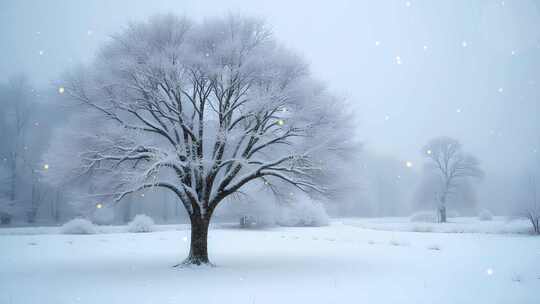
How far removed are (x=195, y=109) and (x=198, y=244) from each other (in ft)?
18.7

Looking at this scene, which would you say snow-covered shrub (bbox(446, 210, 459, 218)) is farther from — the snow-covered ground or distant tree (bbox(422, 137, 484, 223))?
the snow-covered ground

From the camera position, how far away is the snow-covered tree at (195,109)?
14.1m

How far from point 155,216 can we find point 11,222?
24.6 meters

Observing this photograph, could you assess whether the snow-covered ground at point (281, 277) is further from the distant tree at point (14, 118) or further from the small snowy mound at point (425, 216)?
the small snowy mound at point (425, 216)

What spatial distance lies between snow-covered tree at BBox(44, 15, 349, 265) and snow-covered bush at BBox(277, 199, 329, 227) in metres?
36.2

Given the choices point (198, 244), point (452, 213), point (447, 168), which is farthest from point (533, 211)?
point (452, 213)

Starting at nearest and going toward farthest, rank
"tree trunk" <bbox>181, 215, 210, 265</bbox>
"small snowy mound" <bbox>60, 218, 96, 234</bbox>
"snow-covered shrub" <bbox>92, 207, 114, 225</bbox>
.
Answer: "tree trunk" <bbox>181, 215, 210, 265</bbox> < "small snowy mound" <bbox>60, 218, 96, 234</bbox> < "snow-covered shrub" <bbox>92, 207, 114, 225</bbox>

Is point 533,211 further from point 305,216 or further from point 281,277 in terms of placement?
point 305,216

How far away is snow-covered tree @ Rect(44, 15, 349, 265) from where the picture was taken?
1409 centimetres

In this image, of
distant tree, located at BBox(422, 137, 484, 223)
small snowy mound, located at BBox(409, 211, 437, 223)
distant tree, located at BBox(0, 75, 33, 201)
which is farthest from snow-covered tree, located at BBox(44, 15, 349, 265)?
small snowy mound, located at BBox(409, 211, 437, 223)

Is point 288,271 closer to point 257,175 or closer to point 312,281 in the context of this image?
point 312,281

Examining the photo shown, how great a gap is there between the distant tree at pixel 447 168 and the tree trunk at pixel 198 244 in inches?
1515

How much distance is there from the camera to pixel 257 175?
1531 centimetres

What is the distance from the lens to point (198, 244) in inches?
598
